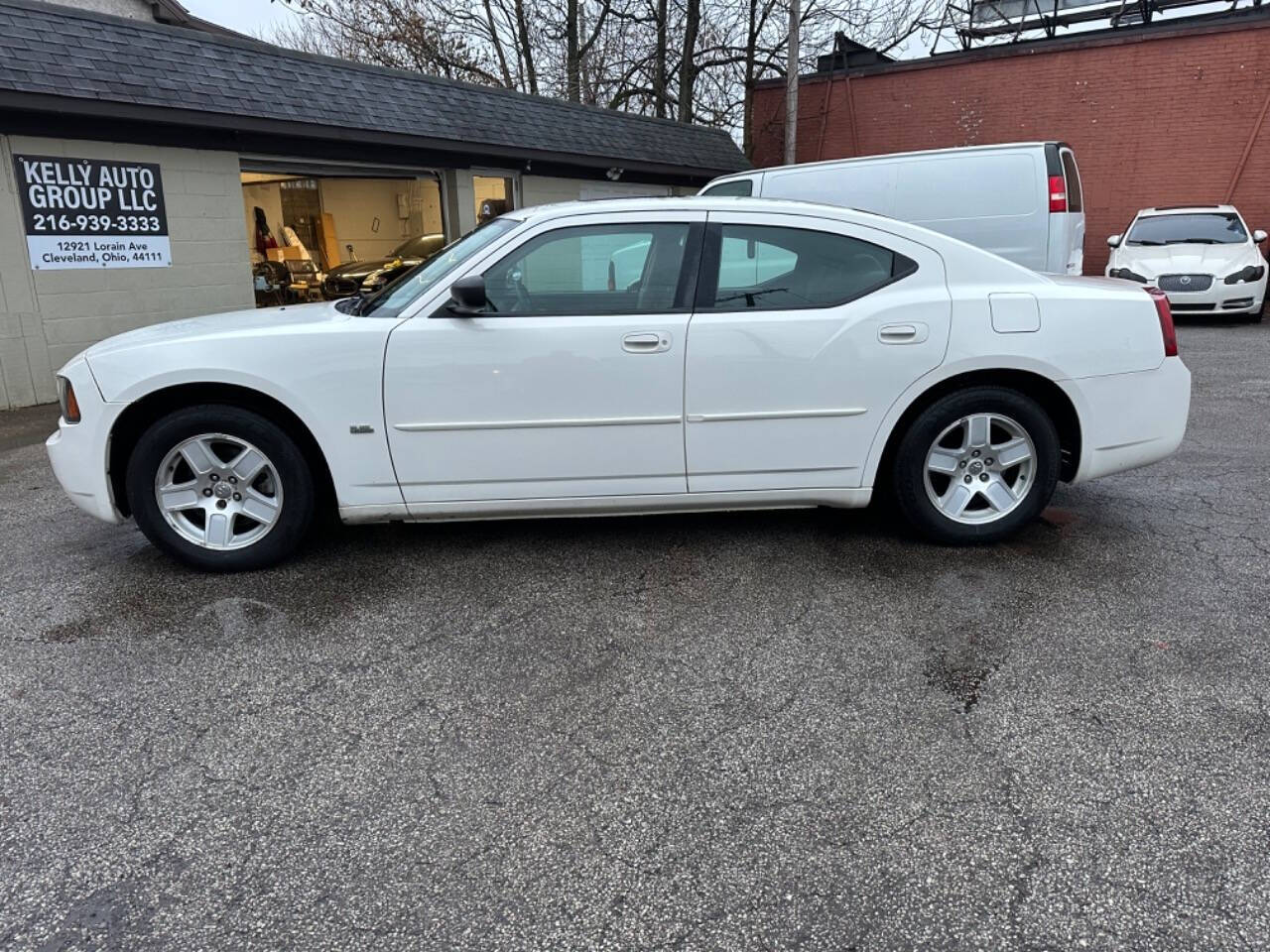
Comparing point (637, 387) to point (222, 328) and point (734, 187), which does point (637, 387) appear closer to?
point (222, 328)

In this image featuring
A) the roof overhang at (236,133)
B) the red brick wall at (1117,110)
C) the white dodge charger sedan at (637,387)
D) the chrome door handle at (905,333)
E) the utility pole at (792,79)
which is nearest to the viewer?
the white dodge charger sedan at (637,387)

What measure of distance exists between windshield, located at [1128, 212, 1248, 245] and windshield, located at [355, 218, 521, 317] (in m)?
11.9

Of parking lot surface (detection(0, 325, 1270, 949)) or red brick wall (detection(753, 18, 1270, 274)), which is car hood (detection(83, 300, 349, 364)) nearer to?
parking lot surface (detection(0, 325, 1270, 949))

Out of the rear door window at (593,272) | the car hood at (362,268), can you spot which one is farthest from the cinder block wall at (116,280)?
the rear door window at (593,272)

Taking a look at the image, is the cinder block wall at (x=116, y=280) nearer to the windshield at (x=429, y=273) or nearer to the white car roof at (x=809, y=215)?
the windshield at (x=429, y=273)

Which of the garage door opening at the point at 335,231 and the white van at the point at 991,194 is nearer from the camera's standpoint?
the white van at the point at 991,194

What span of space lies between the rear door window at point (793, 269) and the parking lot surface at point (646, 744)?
121 cm

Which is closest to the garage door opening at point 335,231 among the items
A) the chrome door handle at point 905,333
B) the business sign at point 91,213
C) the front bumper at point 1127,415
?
the business sign at point 91,213

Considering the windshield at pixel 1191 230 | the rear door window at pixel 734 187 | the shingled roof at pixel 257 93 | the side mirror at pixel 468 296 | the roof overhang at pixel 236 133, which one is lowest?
the side mirror at pixel 468 296

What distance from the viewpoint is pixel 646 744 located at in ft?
8.65

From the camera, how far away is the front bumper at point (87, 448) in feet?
12.2

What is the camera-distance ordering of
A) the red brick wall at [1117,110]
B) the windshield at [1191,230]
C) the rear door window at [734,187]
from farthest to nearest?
the red brick wall at [1117,110], the windshield at [1191,230], the rear door window at [734,187]

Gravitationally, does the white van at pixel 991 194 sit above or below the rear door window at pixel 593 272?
above

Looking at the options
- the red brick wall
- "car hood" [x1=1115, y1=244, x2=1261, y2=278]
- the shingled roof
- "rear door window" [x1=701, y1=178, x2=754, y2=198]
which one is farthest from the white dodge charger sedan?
the red brick wall
